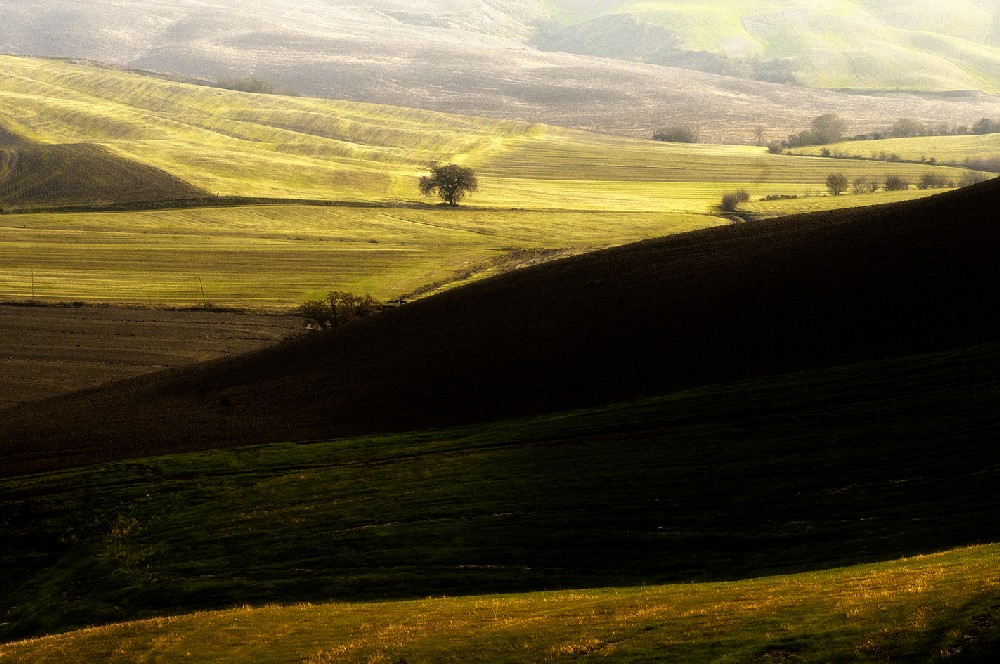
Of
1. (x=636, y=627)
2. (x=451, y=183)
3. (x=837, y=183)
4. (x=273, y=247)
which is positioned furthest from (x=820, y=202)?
(x=636, y=627)

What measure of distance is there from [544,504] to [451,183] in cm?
12774

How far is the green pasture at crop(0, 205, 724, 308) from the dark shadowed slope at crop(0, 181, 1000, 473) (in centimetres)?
3514

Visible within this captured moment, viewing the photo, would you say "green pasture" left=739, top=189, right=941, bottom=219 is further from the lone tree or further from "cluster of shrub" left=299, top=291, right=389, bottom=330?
"cluster of shrub" left=299, top=291, right=389, bottom=330

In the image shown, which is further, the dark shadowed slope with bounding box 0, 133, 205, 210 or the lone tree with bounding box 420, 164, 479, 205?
the lone tree with bounding box 420, 164, 479, 205

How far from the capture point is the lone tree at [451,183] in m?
160

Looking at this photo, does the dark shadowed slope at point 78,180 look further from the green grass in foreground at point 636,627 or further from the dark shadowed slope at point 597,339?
the green grass in foreground at point 636,627

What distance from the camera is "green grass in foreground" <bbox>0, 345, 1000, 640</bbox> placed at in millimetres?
31672

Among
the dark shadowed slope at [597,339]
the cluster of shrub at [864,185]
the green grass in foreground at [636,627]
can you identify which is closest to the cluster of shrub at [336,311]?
the dark shadowed slope at [597,339]

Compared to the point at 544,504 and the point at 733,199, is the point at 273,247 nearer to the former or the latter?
the point at 733,199

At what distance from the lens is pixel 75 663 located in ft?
89.4

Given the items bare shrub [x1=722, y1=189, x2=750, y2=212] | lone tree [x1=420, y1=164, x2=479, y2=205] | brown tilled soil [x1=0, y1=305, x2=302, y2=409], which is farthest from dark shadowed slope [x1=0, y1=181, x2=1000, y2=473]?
lone tree [x1=420, y1=164, x2=479, y2=205]

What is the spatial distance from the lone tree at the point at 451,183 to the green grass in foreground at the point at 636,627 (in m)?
133

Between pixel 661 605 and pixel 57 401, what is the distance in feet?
167

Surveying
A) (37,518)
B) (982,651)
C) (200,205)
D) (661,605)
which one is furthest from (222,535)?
(200,205)
